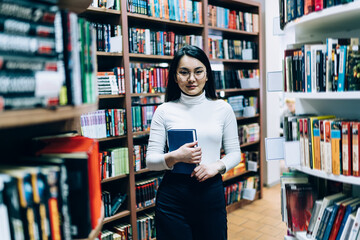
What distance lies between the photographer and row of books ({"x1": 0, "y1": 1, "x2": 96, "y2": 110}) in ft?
2.15

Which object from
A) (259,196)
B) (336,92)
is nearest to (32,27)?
(336,92)

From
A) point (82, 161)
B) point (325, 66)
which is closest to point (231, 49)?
point (325, 66)

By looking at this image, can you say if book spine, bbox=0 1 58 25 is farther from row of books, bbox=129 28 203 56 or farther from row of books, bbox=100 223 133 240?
row of books, bbox=100 223 133 240

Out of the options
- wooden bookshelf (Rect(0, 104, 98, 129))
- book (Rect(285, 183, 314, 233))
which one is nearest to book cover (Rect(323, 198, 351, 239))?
book (Rect(285, 183, 314, 233))

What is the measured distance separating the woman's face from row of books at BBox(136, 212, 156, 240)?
1519 millimetres

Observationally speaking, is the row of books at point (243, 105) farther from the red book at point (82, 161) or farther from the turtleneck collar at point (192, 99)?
the red book at point (82, 161)

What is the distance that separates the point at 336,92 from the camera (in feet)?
4.21

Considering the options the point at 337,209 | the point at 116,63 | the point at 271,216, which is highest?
the point at 116,63

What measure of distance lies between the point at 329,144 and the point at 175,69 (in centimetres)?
86

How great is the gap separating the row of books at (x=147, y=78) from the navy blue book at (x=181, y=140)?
1175 millimetres

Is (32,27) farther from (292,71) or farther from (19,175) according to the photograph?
(292,71)

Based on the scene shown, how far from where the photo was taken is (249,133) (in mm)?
3707

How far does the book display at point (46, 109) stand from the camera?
664 millimetres

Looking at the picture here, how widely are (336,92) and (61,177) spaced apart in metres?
1.11
